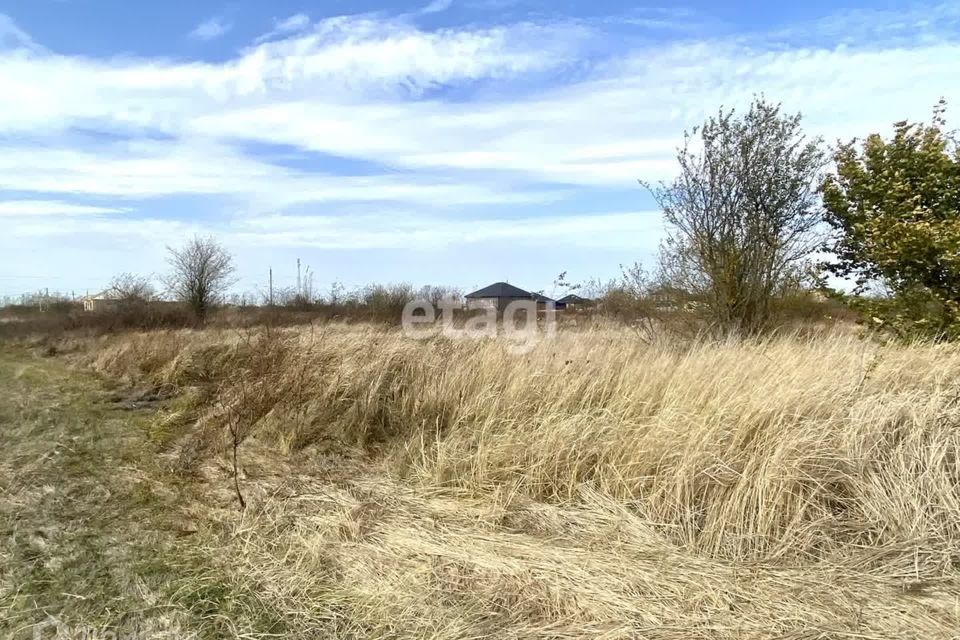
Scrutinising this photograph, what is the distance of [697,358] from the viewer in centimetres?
514

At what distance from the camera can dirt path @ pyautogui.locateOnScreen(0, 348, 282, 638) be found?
2426mm

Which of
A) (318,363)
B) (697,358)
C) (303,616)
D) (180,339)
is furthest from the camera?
(180,339)

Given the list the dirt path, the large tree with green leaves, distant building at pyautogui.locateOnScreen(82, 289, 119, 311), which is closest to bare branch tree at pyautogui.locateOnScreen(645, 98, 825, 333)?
the large tree with green leaves

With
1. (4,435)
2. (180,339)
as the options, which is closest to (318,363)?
(4,435)

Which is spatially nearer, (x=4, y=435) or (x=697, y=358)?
(x=697, y=358)

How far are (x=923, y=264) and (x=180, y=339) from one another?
44.2 ft

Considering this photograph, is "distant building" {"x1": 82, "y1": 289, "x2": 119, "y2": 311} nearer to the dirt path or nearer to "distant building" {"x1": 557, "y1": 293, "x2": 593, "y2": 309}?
"distant building" {"x1": 557, "y1": 293, "x2": 593, "y2": 309}

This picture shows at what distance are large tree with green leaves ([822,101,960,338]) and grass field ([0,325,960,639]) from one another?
6.96 feet

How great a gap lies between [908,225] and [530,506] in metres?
5.83

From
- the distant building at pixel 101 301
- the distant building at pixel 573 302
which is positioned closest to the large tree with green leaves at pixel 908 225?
the distant building at pixel 573 302

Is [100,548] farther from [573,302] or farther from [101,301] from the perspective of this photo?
[101,301]

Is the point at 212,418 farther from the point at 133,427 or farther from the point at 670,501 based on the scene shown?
the point at 670,501

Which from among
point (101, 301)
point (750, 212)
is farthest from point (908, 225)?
point (101, 301)

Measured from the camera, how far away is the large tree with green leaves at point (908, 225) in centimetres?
638
